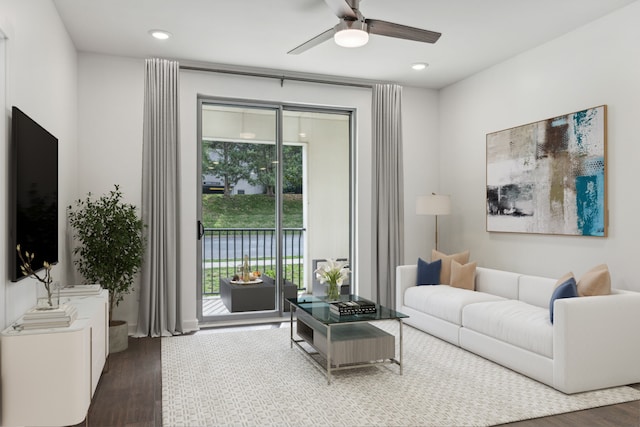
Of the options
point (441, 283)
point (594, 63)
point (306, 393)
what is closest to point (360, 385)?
point (306, 393)

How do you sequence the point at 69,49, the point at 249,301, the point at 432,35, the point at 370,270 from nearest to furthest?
the point at 432,35, the point at 69,49, the point at 249,301, the point at 370,270

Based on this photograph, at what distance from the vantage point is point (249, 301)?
540 cm

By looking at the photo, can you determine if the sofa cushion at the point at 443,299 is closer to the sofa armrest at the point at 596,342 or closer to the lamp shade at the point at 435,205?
the lamp shade at the point at 435,205

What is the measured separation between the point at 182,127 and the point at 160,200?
2.68ft

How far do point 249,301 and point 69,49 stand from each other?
3074 mm

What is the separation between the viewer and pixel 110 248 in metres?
4.15

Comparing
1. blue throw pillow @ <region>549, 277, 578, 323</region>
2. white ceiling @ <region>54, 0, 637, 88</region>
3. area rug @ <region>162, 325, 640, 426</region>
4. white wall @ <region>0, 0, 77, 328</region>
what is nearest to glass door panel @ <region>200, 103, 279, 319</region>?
white ceiling @ <region>54, 0, 637, 88</region>

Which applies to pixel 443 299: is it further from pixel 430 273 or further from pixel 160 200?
pixel 160 200

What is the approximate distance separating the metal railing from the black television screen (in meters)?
1.91

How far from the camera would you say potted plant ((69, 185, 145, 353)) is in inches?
163

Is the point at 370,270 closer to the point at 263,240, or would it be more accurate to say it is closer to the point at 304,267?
the point at 304,267

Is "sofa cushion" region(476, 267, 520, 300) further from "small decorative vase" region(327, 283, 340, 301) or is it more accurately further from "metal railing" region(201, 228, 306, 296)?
"metal railing" region(201, 228, 306, 296)

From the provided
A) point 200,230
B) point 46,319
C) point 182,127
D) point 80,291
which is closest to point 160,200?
point 200,230

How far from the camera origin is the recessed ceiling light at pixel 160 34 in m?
4.23
